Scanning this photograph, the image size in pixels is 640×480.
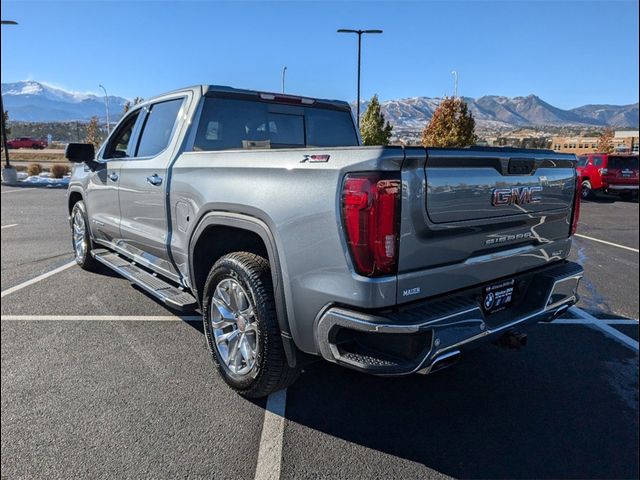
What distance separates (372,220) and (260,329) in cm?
101

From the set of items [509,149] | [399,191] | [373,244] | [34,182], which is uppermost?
[509,149]

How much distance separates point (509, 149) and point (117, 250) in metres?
3.92

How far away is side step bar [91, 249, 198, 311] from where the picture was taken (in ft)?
11.2

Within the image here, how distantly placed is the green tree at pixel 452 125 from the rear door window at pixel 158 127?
25144 millimetres

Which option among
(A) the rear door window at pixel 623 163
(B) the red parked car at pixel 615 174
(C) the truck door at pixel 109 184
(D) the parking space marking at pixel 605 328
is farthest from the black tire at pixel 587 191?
(C) the truck door at pixel 109 184

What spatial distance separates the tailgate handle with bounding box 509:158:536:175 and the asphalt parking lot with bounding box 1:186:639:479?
4.95 feet

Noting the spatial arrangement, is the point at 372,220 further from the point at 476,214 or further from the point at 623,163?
the point at 623,163

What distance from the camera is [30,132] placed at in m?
98.0

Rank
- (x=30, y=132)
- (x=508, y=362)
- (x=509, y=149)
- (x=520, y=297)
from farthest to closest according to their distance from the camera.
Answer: (x=30, y=132) → (x=508, y=362) → (x=520, y=297) → (x=509, y=149)

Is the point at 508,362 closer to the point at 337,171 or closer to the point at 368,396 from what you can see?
the point at 368,396

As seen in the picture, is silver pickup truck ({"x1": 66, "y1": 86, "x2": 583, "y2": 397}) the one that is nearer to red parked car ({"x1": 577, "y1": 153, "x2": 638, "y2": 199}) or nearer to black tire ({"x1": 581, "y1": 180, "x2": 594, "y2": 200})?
red parked car ({"x1": 577, "y1": 153, "x2": 638, "y2": 199})

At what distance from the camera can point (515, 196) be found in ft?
8.77

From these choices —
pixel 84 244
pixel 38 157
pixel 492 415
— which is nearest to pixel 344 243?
pixel 492 415

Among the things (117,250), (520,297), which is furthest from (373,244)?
(117,250)
